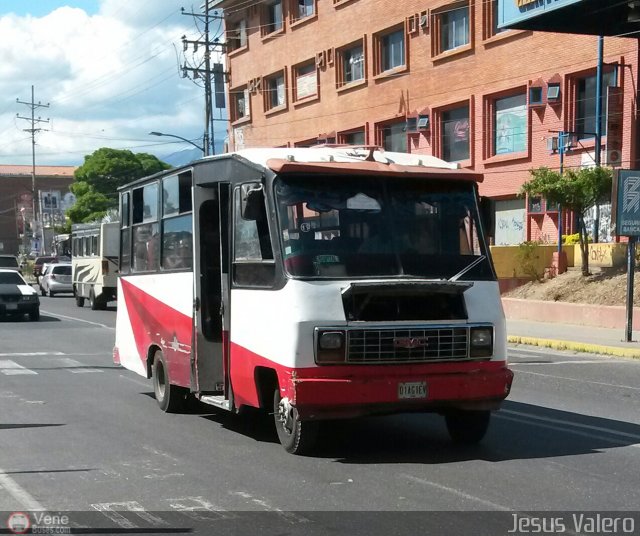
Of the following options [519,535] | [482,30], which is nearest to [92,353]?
[519,535]

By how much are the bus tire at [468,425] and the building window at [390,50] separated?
3287 cm

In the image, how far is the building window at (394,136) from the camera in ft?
135

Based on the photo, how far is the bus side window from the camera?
8922 mm

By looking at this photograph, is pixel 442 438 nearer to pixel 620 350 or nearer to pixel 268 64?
pixel 620 350

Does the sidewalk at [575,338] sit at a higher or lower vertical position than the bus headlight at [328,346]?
lower

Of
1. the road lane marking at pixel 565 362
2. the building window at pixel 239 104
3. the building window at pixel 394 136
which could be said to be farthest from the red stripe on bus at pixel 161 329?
the building window at pixel 239 104

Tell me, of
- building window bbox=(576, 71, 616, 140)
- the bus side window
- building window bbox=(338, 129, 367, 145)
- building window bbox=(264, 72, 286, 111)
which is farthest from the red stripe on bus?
building window bbox=(264, 72, 286, 111)

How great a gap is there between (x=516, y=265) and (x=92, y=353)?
14.9 meters

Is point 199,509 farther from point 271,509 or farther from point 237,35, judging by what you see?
point 237,35

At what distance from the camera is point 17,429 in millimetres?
10477

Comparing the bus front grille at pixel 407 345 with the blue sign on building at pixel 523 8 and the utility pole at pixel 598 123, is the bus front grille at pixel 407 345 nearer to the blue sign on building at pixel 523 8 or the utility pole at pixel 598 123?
the blue sign on building at pixel 523 8

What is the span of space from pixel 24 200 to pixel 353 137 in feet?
272

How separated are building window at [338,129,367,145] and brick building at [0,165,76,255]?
7390 cm

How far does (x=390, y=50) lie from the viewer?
4191 centimetres
